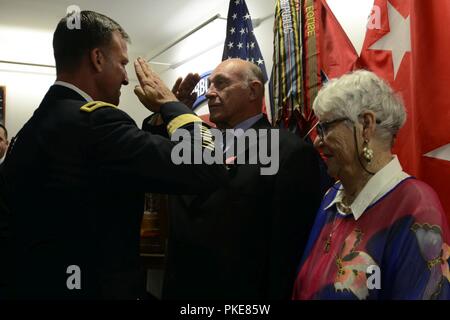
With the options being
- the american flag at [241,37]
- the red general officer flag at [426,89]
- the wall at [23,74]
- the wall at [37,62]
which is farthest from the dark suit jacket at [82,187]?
the wall at [23,74]

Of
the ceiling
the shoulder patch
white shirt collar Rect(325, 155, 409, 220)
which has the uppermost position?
the ceiling

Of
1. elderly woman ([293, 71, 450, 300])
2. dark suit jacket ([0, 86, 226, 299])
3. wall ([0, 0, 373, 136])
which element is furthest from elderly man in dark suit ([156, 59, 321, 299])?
wall ([0, 0, 373, 136])

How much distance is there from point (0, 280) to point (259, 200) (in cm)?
91

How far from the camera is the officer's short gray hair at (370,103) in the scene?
1306 mm

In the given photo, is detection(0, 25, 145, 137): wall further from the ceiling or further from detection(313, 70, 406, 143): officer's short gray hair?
detection(313, 70, 406, 143): officer's short gray hair

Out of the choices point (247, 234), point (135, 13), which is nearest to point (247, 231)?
point (247, 234)

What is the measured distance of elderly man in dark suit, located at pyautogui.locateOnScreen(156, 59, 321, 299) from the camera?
1548 millimetres

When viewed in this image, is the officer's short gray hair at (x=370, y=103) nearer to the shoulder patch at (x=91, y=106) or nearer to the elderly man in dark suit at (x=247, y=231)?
the elderly man in dark suit at (x=247, y=231)

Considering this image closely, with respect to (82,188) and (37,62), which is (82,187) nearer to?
(82,188)

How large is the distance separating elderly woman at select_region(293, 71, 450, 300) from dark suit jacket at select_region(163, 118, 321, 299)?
13cm

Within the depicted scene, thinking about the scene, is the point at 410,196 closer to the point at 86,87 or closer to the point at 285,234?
the point at 285,234

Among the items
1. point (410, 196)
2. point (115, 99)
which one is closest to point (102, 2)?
point (115, 99)

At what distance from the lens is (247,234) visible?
5.21 feet

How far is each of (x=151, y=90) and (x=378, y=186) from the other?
0.72 meters
